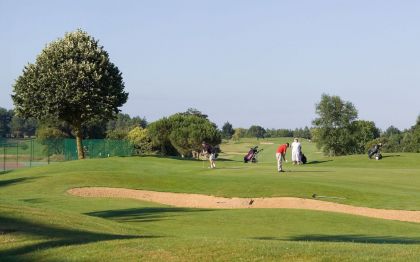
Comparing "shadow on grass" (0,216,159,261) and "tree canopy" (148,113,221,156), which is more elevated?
"tree canopy" (148,113,221,156)

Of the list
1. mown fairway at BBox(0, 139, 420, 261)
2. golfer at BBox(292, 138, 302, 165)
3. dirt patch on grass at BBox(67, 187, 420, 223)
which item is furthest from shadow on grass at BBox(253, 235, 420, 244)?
golfer at BBox(292, 138, 302, 165)

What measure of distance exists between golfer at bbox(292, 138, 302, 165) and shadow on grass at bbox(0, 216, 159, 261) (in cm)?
3221

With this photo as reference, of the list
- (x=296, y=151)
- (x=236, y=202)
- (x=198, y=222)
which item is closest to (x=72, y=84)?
(x=296, y=151)

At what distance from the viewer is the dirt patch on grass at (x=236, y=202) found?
24.3 m

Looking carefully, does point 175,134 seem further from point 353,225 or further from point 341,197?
point 353,225

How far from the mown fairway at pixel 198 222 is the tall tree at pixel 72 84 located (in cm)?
763

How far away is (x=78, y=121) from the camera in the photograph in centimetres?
5500

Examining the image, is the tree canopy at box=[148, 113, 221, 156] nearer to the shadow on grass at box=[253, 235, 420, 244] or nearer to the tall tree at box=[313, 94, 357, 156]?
the tall tree at box=[313, 94, 357, 156]

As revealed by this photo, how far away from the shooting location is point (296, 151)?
152 ft

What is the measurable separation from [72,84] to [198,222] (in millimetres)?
33362

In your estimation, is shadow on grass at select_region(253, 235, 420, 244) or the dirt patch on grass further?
the dirt patch on grass

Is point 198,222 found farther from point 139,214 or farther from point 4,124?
point 4,124

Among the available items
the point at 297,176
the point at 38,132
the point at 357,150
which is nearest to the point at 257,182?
the point at 297,176

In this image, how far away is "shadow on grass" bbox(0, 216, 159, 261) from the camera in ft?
39.0
